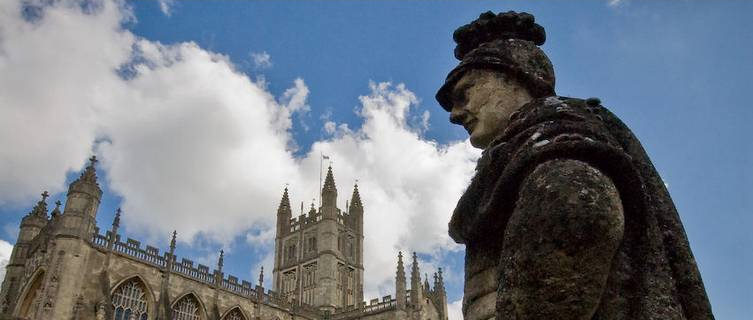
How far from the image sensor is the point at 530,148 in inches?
66.1

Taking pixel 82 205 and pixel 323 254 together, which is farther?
pixel 323 254

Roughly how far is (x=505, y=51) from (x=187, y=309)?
1148 inches

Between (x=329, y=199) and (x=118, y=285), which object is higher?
(x=329, y=199)

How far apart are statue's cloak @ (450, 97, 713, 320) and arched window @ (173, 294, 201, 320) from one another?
1118 inches

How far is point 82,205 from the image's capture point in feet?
79.0

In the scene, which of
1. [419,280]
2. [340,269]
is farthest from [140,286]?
[340,269]

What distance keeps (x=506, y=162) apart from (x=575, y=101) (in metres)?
0.32

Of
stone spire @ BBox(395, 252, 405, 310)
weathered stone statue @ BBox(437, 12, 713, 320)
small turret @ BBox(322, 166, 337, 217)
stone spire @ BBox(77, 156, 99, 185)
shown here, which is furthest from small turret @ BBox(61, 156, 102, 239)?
weathered stone statue @ BBox(437, 12, 713, 320)

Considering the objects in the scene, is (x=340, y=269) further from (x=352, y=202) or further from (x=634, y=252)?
(x=634, y=252)

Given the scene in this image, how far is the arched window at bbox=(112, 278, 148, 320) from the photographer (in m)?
25.0

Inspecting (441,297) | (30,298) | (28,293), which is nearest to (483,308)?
(28,293)

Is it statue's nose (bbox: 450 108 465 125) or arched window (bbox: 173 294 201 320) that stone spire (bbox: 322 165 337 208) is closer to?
arched window (bbox: 173 294 201 320)

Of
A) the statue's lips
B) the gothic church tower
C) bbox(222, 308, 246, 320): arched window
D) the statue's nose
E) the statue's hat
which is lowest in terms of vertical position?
the statue's lips

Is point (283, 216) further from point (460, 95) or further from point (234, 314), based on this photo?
point (460, 95)
